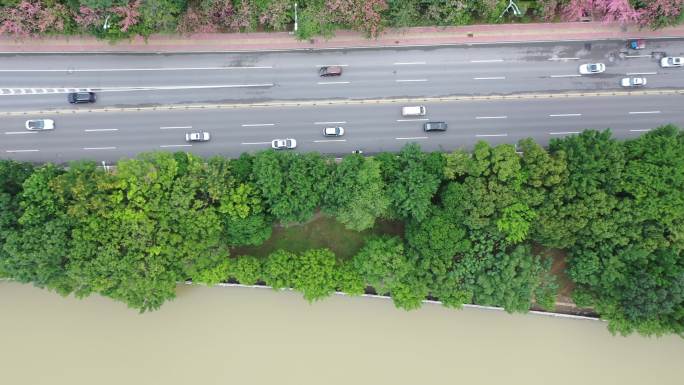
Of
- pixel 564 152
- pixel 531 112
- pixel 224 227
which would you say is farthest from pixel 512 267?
pixel 224 227

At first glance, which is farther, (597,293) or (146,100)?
(146,100)

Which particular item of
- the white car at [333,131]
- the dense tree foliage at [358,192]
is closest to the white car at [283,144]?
the white car at [333,131]

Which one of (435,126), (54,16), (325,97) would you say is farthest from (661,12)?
(54,16)

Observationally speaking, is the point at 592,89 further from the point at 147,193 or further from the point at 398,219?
the point at 147,193

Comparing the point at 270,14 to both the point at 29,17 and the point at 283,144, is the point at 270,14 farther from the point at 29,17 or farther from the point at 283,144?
the point at 29,17

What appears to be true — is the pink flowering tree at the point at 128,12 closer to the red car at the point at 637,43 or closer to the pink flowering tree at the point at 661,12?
the pink flowering tree at the point at 661,12

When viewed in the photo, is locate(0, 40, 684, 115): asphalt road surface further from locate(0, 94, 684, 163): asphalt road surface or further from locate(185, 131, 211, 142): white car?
locate(185, 131, 211, 142): white car
